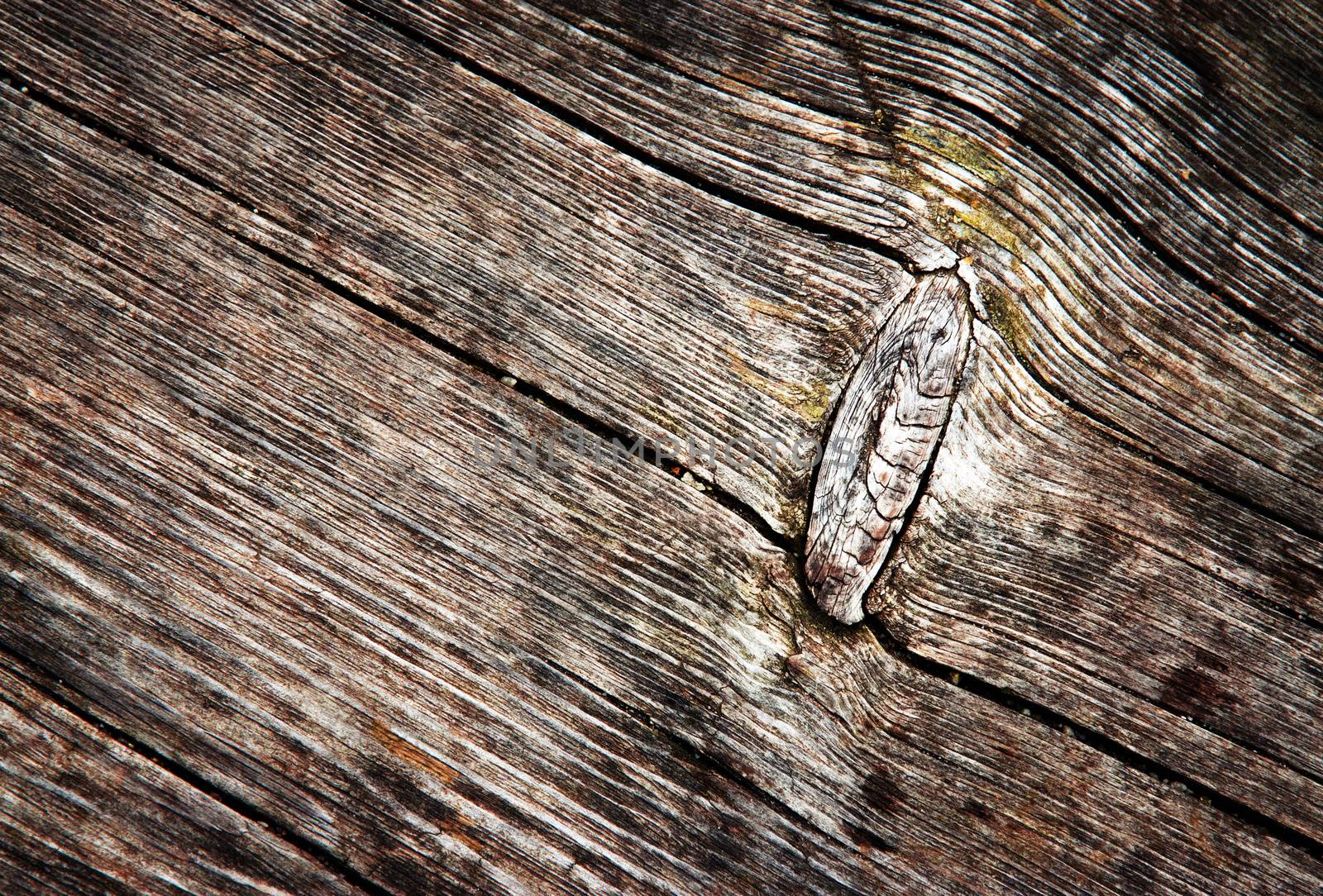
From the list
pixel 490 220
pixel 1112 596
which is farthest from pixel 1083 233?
pixel 490 220

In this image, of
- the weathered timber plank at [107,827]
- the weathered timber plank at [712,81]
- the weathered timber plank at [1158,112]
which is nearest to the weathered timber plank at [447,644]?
the weathered timber plank at [107,827]

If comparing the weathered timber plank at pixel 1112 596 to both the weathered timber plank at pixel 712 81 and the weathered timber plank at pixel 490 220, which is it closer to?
the weathered timber plank at pixel 490 220

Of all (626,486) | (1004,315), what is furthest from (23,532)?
(1004,315)

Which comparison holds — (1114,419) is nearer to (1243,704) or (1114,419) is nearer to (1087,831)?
(1243,704)

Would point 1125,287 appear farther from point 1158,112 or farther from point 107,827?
point 107,827

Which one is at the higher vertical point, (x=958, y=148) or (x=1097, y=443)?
(x=958, y=148)

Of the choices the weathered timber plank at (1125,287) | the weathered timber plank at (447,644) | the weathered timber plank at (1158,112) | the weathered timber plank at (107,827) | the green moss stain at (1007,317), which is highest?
the weathered timber plank at (1158,112)
